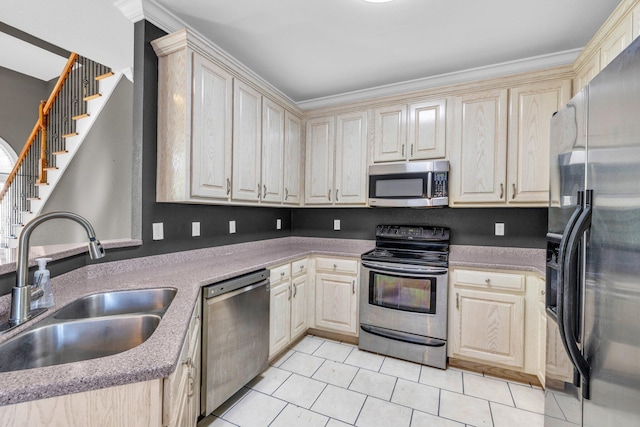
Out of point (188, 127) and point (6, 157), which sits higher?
point (6, 157)

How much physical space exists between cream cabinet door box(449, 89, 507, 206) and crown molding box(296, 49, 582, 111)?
0.77 ft

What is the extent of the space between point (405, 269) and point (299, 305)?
106 cm

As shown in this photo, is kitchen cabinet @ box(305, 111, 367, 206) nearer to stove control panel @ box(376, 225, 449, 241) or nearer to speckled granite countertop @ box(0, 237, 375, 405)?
stove control panel @ box(376, 225, 449, 241)

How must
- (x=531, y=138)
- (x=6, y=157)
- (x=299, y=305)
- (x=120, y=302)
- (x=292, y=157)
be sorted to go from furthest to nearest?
(x=6, y=157), (x=292, y=157), (x=299, y=305), (x=531, y=138), (x=120, y=302)

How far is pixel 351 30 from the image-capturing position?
211cm

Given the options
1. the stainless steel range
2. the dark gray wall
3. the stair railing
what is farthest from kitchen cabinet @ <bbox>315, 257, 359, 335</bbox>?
the dark gray wall

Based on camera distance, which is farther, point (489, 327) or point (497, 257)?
point (497, 257)

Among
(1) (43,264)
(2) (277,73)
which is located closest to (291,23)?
(2) (277,73)

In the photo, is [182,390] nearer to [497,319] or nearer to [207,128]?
[207,128]

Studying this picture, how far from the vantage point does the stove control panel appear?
9.53ft

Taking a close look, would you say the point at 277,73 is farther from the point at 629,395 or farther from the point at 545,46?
the point at 629,395

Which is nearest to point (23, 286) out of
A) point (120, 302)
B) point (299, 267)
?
point (120, 302)

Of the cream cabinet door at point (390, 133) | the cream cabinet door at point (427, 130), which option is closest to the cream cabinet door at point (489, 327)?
the cream cabinet door at point (427, 130)

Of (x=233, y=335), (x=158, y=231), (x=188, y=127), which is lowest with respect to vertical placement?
(x=233, y=335)
